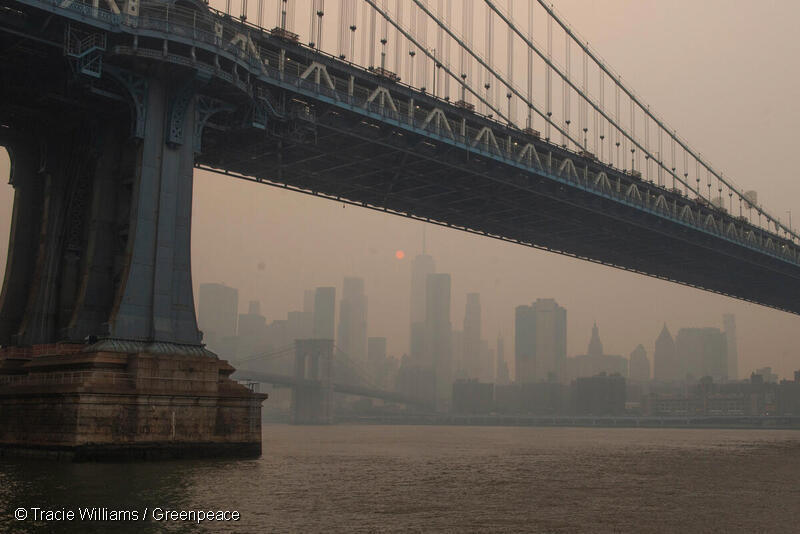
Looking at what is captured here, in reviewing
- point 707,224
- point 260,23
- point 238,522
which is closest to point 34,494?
point 238,522

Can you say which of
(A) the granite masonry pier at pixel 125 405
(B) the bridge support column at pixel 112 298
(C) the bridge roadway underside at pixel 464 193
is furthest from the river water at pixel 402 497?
(C) the bridge roadway underside at pixel 464 193

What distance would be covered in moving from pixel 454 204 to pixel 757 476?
3307 cm

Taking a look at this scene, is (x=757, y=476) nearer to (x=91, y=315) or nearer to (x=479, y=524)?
(x=479, y=524)

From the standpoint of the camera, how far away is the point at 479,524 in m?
22.9

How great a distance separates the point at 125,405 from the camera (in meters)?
34.9

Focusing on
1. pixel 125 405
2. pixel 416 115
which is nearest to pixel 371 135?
pixel 416 115

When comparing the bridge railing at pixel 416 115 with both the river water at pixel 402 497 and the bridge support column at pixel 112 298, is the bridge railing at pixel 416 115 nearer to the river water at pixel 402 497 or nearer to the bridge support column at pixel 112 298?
Result: the bridge support column at pixel 112 298

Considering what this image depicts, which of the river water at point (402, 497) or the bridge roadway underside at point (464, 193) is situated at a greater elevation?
the bridge roadway underside at point (464, 193)

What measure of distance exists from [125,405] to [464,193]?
35474 mm

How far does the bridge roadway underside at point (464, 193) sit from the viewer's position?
53062 millimetres

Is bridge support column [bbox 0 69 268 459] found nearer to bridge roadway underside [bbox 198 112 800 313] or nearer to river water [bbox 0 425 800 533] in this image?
river water [bbox 0 425 800 533]

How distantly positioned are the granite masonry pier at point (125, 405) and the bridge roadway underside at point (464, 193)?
594 inches

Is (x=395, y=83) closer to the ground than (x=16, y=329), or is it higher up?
higher up

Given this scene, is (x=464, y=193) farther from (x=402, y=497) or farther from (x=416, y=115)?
(x=402, y=497)
